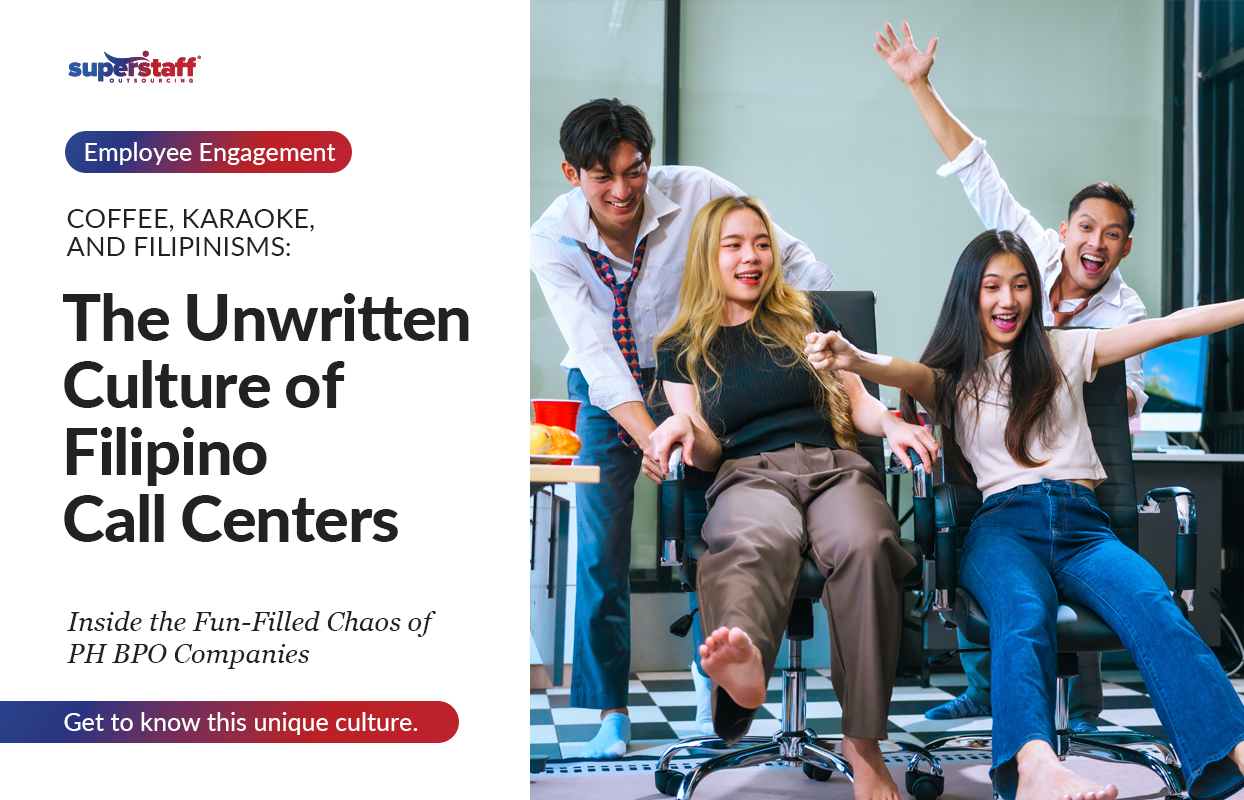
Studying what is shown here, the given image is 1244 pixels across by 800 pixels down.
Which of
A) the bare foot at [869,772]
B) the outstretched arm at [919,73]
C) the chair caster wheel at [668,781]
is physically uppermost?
the outstretched arm at [919,73]

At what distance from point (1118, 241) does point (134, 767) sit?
243 centimetres

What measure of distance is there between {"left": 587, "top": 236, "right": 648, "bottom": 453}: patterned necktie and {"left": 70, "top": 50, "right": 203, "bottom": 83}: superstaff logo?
1303 mm

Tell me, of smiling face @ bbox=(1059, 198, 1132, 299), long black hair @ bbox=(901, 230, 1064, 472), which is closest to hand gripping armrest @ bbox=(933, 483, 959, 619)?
long black hair @ bbox=(901, 230, 1064, 472)

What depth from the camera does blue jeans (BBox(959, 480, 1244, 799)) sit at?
4.57 feet

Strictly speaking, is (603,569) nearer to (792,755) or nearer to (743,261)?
(792,755)

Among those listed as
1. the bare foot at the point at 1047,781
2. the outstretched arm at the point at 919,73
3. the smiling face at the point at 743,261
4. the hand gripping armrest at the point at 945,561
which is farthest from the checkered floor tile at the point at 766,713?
the outstretched arm at the point at 919,73

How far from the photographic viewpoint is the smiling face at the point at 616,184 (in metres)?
2.02

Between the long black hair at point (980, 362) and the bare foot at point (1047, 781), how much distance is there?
0.58 metres

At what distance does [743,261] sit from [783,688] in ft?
2.77

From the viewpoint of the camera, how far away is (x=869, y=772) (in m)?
1.51

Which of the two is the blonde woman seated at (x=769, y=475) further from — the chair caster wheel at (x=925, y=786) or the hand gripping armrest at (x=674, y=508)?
the chair caster wheel at (x=925, y=786)

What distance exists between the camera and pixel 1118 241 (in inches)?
94.3

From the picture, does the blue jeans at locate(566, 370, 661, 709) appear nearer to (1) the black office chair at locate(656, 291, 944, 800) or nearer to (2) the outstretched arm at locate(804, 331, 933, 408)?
(1) the black office chair at locate(656, 291, 944, 800)

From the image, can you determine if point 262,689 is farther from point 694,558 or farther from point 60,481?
point 694,558
